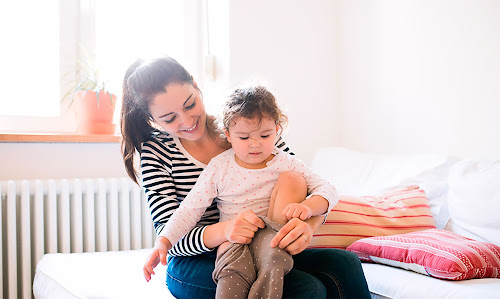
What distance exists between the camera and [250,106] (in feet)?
3.89

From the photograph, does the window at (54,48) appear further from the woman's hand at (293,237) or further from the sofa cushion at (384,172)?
the woman's hand at (293,237)

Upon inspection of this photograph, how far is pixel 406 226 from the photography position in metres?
1.63

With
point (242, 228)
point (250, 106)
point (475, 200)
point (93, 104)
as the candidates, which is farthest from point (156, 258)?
point (93, 104)

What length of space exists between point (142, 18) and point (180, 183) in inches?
56.4

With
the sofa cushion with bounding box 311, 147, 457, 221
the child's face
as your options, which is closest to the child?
the child's face

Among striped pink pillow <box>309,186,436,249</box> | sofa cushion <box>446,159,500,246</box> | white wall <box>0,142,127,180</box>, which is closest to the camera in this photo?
sofa cushion <box>446,159,500,246</box>

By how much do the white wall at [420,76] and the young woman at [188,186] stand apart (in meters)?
0.86

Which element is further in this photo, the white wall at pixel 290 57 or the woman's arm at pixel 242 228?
the white wall at pixel 290 57

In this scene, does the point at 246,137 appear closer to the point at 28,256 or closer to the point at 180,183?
the point at 180,183

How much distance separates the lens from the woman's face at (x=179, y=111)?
1.25 meters

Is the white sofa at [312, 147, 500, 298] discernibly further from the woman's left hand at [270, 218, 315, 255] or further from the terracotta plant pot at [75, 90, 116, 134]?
the terracotta plant pot at [75, 90, 116, 134]

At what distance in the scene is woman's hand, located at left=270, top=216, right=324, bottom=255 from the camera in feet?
3.35

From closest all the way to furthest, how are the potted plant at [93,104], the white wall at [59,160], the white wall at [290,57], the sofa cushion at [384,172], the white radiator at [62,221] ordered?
1. the sofa cushion at [384,172]
2. the white radiator at [62,221]
3. the white wall at [59,160]
4. the potted plant at [93,104]
5. the white wall at [290,57]

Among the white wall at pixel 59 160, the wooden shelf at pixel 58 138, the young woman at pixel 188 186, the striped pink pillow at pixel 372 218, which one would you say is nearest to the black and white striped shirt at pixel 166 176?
the young woman at pixel 188 186
